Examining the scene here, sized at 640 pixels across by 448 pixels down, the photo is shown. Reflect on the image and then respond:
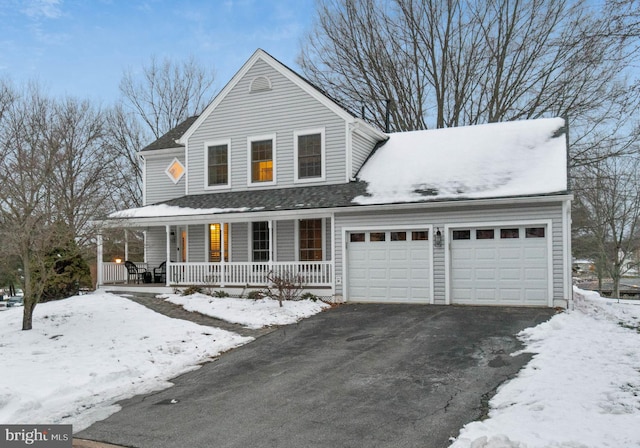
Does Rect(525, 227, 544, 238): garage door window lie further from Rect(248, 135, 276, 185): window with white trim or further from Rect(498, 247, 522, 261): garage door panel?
Rect(248, 135, 276, 185): window with white trim

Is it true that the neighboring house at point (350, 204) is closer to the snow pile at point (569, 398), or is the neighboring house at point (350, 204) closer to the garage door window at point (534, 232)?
the garage door window at point (534, 232)

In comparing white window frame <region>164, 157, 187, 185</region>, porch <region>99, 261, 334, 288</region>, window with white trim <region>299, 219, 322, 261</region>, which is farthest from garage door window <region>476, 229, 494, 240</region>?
white window frame <region>164, 157, 187, 185</region>

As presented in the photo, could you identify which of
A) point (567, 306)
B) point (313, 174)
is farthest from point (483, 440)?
point (313, 174)

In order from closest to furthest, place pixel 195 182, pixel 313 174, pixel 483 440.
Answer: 1. pixel 483 440
2. pixel 313 174
3. pixel 195 182

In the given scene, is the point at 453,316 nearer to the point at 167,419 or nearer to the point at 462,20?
the point at 167,419

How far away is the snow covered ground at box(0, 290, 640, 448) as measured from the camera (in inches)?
186

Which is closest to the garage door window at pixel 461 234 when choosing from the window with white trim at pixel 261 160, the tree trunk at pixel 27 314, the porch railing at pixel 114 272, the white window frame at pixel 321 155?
the white window frame at pixel 321 155

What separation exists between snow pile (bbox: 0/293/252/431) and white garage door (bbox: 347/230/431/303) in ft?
16.1

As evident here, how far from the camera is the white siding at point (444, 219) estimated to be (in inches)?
478

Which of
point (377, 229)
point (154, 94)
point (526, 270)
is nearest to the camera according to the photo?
point (526, 270)

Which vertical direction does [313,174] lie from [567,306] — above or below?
above

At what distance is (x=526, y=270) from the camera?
12.5 metres

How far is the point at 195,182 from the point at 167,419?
1334 cm

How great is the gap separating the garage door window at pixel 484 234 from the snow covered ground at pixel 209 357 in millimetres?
2615
